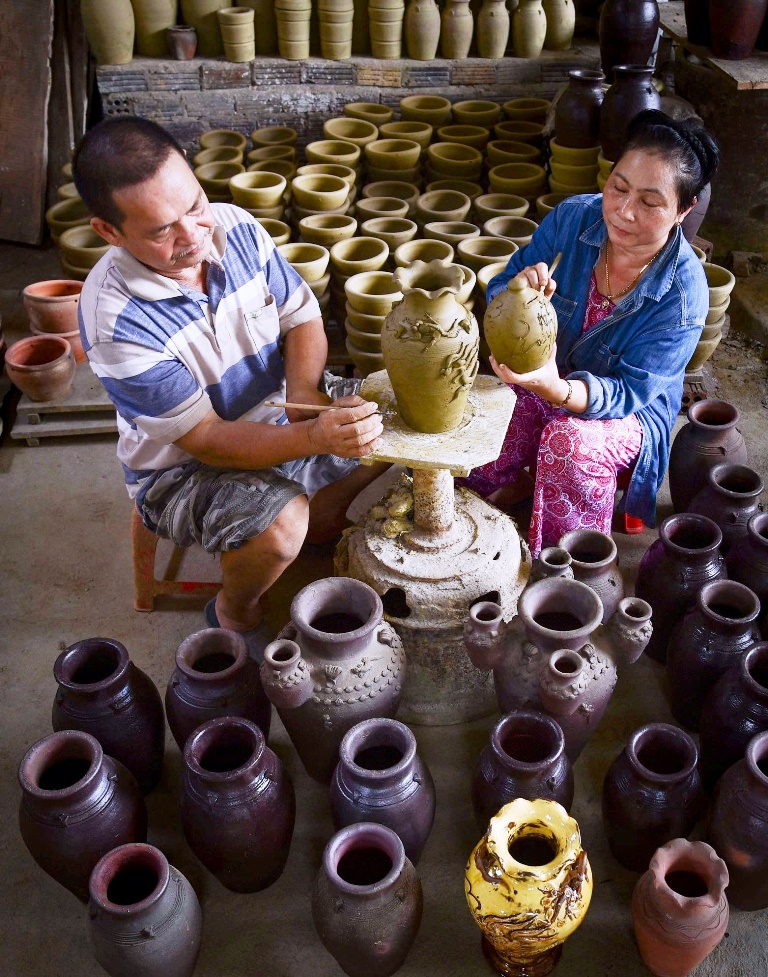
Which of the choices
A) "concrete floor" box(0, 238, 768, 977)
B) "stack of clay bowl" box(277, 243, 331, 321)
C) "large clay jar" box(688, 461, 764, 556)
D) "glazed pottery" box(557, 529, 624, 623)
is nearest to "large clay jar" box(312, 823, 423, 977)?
"concrete floor" box(0, 238, 768, 977)

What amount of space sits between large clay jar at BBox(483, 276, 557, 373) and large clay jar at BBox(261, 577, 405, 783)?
776 millimetres

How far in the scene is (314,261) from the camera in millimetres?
3750

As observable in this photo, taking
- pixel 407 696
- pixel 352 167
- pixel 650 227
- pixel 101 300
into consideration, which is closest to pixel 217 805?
pixel 407 696

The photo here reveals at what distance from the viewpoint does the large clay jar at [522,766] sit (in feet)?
6.70

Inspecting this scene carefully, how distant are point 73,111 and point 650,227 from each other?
4.47 m

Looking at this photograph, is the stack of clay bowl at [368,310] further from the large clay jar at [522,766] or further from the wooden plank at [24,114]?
the wooden plank at [24,114]

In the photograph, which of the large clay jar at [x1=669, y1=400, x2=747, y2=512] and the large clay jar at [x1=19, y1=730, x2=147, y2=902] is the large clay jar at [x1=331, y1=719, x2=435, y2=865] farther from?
the large clay jar at [x1=669, y1=400, x2=747, y2=512]

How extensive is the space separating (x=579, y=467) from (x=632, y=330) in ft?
1.57

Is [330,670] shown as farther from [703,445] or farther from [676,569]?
[703,445]

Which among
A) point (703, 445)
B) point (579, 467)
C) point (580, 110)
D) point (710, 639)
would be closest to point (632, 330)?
point (579, 467)

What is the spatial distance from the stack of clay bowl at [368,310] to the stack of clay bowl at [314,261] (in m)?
0.25

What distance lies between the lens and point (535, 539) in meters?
2.96

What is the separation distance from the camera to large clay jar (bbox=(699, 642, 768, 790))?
85.6 inches

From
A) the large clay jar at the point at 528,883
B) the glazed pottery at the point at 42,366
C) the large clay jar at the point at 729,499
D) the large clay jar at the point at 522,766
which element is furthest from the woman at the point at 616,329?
the glazed pottery at the point at 42,366
